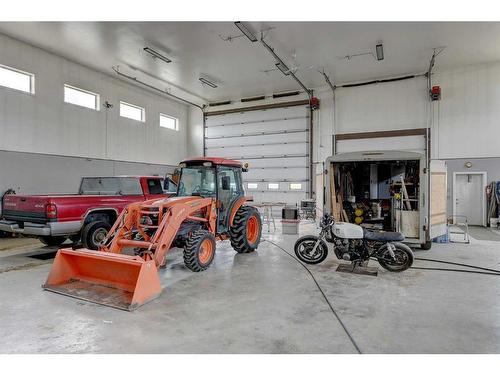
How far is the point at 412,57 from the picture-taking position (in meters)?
10.0

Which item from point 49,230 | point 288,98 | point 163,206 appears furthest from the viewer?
point 288,98

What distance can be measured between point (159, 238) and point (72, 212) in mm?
2438

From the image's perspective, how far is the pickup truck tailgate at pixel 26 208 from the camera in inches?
220

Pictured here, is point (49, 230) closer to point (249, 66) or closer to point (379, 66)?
point (249, 66)

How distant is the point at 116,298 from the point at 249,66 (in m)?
9.12

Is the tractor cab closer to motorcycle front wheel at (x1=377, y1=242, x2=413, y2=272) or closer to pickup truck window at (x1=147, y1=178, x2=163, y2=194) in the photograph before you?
pickup truck window at (x1=147, y1=178, x2=163, y2=194)

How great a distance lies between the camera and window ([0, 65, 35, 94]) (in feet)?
28.3

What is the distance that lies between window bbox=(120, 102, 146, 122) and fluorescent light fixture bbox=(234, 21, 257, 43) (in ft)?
20.8

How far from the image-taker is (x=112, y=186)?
7066mm

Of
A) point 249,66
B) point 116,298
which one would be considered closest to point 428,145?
point 249,66

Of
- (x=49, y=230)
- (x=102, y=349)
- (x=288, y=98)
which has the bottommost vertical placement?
(x=102, y=349)

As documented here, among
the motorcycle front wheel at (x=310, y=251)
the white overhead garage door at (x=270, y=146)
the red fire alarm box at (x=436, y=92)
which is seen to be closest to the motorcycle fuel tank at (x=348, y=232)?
the motorcycle front wheel at (x=310, y=251)

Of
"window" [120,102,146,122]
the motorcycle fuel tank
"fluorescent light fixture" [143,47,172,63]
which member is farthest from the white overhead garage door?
the motorcycle fuel tank

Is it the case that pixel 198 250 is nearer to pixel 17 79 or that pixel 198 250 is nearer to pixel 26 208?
pixel 26 208
